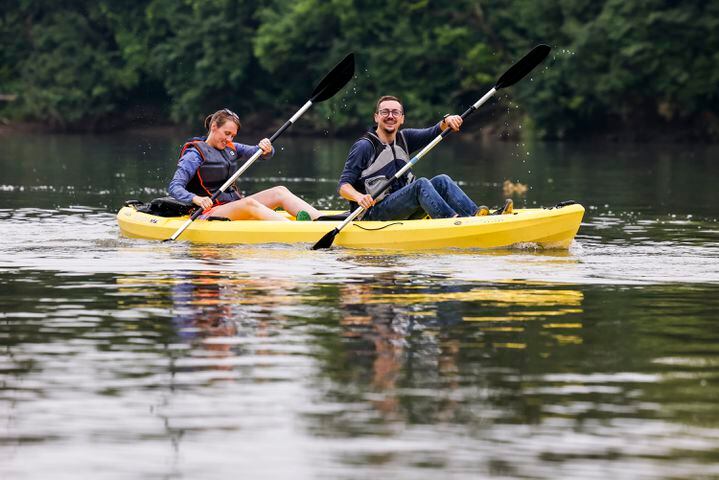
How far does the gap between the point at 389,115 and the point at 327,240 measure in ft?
3.46

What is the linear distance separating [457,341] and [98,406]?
2144 millimetres

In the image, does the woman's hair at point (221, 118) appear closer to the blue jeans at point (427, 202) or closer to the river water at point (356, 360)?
the river water at point (356, 360)

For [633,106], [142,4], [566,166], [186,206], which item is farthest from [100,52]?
[186,206]

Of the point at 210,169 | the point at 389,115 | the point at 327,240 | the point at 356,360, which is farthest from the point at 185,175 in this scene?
the point at 356,360

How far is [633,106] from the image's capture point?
42438mm

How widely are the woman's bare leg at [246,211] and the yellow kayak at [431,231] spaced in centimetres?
23

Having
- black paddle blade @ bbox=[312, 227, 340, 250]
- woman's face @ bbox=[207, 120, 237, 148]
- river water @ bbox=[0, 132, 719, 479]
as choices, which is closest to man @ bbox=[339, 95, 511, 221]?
black paddle blade @ bbox=[312, 227, 340, 250]

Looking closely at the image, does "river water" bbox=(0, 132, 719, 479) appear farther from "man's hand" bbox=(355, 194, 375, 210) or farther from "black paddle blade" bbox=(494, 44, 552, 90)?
"black paddle blade" bbox=(494, 44, 552, 90)

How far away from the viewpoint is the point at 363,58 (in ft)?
161

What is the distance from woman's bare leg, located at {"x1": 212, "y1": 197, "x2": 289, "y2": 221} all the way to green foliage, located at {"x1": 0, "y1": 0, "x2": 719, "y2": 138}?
27.1 meters

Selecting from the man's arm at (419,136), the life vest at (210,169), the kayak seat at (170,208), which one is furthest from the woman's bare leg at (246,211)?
the man's arm at (419,136)

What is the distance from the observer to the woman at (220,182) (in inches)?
521

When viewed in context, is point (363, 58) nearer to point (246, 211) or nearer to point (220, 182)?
point (220, 182)

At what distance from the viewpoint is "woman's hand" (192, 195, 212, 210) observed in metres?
13.1
